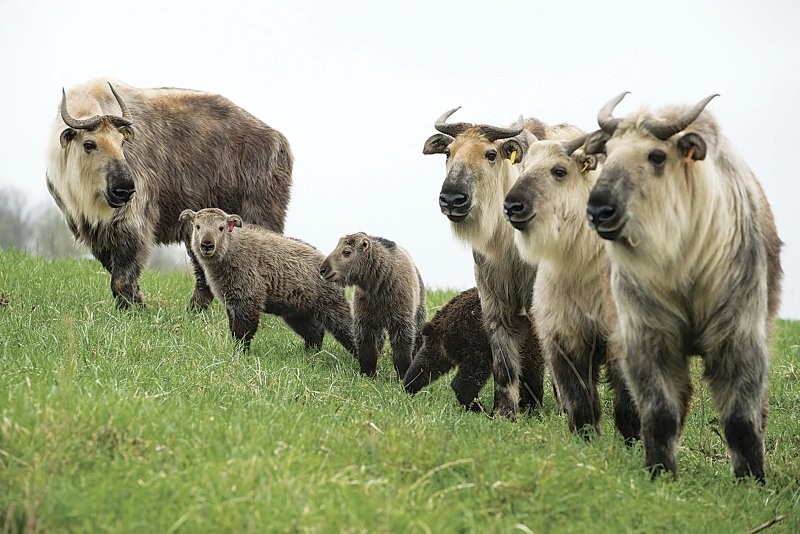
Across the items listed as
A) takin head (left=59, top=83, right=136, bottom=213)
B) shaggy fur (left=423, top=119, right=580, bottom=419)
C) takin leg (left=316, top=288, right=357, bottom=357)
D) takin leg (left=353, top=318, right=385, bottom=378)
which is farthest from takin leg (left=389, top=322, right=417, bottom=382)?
takin head (left=59, top=83, right=136, bottom=213)

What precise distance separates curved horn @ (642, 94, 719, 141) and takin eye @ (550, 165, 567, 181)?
3.59ft

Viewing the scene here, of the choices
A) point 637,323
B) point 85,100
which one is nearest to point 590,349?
point 637,323

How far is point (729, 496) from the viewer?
17.4ft

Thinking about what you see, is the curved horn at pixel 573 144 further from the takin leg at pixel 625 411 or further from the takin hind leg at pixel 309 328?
the takin hind leg at pixel 309 328

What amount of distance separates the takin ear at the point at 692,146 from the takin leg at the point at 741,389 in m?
0.93

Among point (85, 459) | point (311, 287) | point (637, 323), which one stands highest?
point (637, 323)

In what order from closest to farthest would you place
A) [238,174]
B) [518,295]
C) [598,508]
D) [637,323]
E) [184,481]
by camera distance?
[184,481], [598,508], [637,323], [518,295], [238,174]

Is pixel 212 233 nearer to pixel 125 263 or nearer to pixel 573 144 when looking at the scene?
pixel 125 263

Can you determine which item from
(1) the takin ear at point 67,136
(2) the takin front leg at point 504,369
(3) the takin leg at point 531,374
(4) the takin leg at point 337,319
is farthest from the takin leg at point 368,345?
(1) the takin ear at point 67,136

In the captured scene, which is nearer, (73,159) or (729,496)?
(729,496)

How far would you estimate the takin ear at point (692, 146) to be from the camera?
4.93m

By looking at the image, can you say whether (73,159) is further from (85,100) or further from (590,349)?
(590,349)

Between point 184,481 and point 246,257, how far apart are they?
14.6 feet

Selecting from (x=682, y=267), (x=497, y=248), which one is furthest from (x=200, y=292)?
(x=682, y=267)
